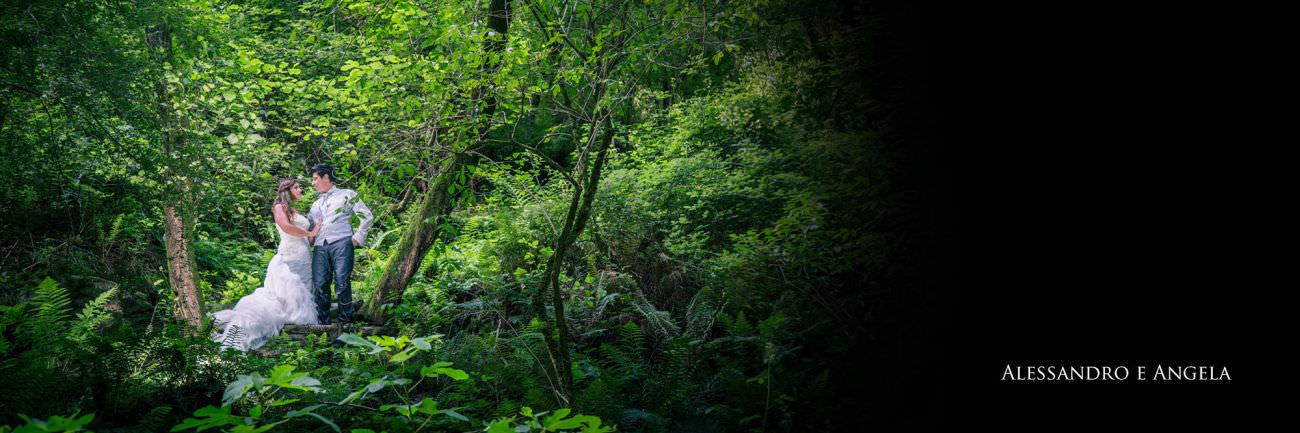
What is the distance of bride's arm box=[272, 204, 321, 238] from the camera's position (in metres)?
6.87

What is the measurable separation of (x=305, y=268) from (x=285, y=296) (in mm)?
329

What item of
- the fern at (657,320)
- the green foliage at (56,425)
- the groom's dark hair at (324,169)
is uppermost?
the groom's dark hair at (324,169)

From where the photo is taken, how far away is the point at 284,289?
276 inches

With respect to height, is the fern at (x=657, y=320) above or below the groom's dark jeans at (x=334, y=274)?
below

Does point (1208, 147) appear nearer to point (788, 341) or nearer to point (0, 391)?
point (788, 341)

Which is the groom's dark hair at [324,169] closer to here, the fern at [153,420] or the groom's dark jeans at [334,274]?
the groom's dark jeans at [334,274]

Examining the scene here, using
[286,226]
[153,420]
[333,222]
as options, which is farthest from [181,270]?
[153,420]

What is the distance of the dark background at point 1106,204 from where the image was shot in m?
2.06

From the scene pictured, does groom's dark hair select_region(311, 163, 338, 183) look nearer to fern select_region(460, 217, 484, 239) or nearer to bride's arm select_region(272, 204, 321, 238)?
bride's arm select_region(272, 204, 321, 238)

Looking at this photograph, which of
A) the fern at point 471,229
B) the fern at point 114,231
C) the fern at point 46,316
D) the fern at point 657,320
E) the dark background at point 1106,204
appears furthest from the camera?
the fern at point 471,229

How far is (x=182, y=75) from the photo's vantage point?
684cm

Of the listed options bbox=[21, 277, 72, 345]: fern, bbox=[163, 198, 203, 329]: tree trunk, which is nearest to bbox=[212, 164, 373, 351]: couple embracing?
bbox=[163, 198, 203, 329]: tree trunk

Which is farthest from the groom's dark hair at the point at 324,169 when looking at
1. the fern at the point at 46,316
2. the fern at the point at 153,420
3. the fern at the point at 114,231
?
the fern at the point at 153,420

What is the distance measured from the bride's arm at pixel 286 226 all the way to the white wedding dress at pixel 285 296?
9 centimetres
